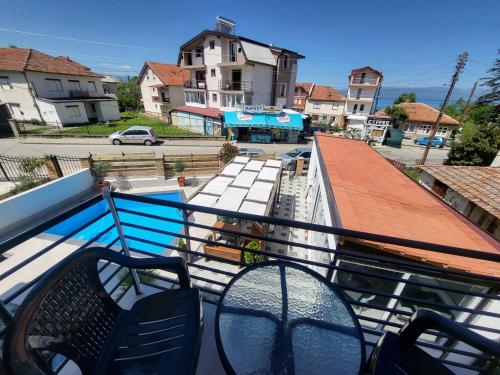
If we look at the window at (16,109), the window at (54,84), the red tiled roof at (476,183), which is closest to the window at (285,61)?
the red tiled roof at (476,183)

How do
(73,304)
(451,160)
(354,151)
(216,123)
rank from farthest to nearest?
1. (216,123)
2. (451,160)
3. (354,151)
4. (73,304)

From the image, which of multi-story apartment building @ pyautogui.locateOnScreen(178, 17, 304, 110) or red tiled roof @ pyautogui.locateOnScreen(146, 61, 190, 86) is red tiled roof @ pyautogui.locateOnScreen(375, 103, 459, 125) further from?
red tiled roof @ pyautogui.locateOnScreen(146, 61, 190, 86)

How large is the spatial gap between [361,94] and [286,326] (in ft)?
116

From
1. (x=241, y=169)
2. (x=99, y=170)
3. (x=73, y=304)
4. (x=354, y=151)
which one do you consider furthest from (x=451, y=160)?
(x=99, y=170)

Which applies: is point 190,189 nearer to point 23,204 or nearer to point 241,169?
point 241,169

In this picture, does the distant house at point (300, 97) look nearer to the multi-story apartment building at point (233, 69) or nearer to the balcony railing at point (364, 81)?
the balcony railing at point (364, 81)

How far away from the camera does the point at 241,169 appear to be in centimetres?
935

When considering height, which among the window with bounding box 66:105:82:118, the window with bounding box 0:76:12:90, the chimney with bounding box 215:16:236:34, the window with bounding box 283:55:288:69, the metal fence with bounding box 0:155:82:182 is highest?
the chimney with bounding box 215:16:236:34

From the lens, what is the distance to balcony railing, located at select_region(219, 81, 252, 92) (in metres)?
21.1

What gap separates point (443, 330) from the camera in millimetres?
1097

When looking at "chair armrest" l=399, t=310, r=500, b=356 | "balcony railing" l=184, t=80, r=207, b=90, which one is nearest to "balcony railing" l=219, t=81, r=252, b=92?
"balcony railing" l=184, t=80, r=207, b=90

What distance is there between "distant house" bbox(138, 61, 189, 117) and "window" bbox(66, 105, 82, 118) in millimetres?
9057

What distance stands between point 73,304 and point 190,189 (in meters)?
10.2

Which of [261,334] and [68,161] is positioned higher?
[261,334]
